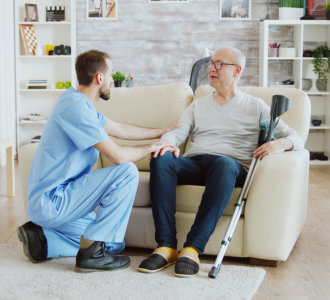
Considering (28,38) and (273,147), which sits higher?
(28,38)

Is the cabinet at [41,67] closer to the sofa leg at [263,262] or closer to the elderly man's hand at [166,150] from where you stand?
the elderly man's hand at [166,150]

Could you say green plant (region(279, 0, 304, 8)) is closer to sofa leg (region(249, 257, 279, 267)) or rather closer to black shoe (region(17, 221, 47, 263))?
sofa leg (region(249, 257, 279, 267))

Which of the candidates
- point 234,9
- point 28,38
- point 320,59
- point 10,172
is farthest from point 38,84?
point 320,59

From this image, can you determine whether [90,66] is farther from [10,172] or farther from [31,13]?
[31,13]

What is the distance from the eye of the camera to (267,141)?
2.65 m

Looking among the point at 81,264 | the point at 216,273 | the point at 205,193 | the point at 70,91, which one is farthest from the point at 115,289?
the point at 70,91

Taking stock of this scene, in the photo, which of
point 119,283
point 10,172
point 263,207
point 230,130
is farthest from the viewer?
point 10,172

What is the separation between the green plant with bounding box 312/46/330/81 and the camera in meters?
6.01

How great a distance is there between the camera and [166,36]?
636 centimetres

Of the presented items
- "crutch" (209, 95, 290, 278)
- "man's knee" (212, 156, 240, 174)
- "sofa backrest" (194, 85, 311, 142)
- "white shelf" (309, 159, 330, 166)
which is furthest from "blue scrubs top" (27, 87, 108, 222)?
"white shelf" (309, 159, 330, 166)

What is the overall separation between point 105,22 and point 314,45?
2574 mm

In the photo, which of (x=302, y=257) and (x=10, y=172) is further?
(x=10, y=172)

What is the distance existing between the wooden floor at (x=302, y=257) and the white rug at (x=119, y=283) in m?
0.09

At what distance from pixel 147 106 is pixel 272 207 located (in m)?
1.16
